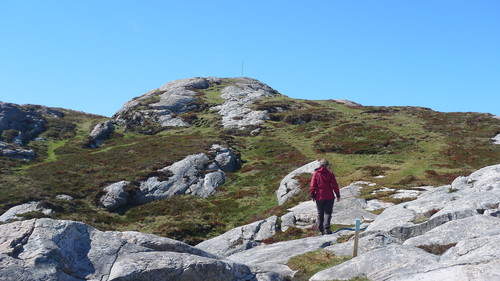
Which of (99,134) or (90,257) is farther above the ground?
(99,134)

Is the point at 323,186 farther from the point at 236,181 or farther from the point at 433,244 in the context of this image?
the point at 236,181

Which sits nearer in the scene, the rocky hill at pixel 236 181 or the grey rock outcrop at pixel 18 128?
the rocky hill at pixel 236 181

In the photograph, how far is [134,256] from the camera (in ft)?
33.5

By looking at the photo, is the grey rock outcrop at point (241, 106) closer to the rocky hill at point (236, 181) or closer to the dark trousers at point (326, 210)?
the rocky hill at point (236, 181)

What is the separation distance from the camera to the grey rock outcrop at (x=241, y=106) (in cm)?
9006

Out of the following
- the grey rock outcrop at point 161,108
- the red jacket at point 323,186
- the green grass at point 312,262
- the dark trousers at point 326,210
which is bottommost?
the green grass at point 312,262

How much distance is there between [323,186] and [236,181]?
1224 inches

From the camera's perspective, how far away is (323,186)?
754 inches

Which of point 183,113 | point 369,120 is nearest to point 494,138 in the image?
point 369,120

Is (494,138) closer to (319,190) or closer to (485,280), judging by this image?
(319,190)

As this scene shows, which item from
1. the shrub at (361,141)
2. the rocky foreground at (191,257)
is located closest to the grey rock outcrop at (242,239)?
the rocky foreground at (191,257)

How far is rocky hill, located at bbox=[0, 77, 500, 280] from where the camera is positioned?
1112 centimetres

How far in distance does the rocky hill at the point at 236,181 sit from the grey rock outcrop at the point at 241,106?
2.19 feet

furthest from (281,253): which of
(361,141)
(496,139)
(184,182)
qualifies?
(496,139)
